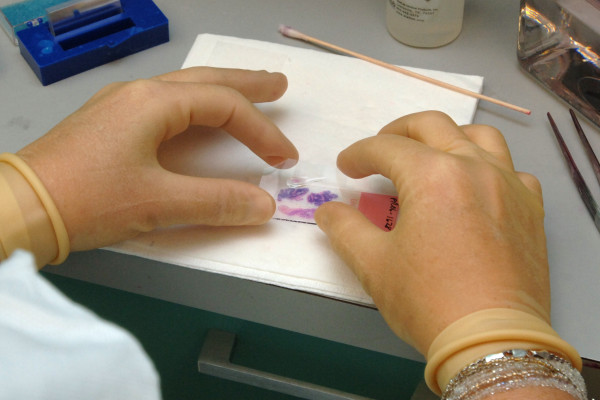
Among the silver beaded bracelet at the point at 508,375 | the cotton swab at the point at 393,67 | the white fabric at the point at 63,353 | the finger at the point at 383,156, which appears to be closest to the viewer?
the white fabric at the point at 63,353

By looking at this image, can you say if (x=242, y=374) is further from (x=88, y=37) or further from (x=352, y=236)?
(x=88, y=37)

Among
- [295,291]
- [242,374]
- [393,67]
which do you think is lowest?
A: [242,374]

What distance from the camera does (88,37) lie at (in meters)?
0.67

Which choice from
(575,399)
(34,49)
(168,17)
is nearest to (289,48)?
(168,17)

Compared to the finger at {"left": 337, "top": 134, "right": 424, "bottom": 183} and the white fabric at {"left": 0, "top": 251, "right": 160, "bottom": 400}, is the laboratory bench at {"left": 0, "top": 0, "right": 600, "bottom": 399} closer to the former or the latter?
the finger at {"left": 337, "top": 134, "right": 424, "bottom": 183}

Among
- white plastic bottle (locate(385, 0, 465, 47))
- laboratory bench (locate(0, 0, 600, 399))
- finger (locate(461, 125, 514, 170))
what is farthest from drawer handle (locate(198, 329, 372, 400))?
white plastic bottle (locate(385, 0, 465, 47))

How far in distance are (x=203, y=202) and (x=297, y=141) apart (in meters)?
0.14

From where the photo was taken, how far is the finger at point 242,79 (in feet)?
1.85

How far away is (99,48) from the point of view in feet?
2.15

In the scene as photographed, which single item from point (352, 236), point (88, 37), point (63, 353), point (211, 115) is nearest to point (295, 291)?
point (352, 236)

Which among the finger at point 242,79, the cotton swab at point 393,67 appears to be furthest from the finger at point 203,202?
the cotton swab at point 393,67

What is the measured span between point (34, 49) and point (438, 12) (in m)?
0.44

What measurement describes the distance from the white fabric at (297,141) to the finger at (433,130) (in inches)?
2.2

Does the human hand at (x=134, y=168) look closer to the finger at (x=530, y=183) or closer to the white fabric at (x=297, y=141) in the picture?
the white fabric at (x=297, y=141)
